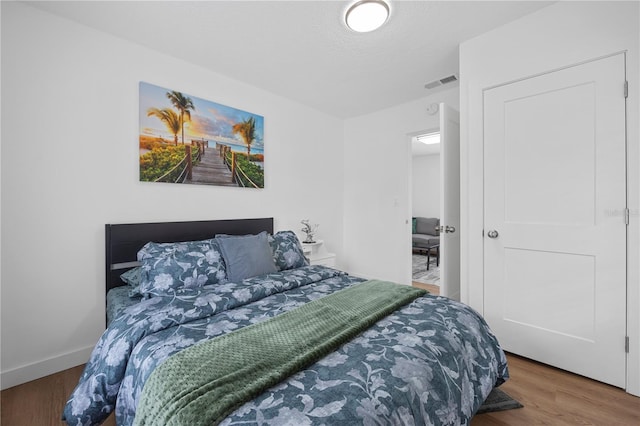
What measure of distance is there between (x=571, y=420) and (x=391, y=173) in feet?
9.70

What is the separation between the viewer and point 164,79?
8.50 ft

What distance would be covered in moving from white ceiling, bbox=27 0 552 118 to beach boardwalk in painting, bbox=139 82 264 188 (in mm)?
414

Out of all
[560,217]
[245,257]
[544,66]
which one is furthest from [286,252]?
[544,66]

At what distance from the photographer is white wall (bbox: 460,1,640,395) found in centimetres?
178

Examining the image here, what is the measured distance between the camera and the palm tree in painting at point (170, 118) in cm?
252

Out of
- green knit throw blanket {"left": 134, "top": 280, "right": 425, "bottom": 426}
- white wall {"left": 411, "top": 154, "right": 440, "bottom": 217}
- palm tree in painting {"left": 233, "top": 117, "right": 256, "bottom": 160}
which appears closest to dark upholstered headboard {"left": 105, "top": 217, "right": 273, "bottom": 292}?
palm tree in painting {"left": 233, "top": 117, "right": 256, "bottom": 160}

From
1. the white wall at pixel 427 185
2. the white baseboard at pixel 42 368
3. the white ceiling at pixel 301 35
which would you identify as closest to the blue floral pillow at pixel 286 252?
the white baseboard at pixel 42 368

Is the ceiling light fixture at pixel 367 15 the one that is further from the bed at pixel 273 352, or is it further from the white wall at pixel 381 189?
the bed at pixel 273 352

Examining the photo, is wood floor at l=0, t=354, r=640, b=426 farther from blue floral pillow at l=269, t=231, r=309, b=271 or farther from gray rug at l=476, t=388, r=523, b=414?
blue floral pillow at l=269, t=231, r=309, b=271

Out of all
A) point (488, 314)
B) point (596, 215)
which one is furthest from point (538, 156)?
point (488, 314)

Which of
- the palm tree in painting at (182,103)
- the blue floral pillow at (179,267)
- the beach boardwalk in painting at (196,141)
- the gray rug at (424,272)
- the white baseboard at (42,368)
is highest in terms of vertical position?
the palm tree in painting at (182,103)

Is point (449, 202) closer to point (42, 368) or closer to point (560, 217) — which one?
point (560, 217)

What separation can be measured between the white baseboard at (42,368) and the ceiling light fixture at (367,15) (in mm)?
3100

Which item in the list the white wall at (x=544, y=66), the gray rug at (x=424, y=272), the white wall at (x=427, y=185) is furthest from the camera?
the white wall at (x=427, y=185)
